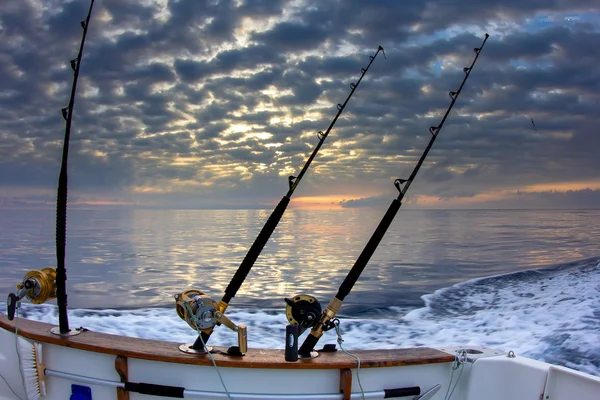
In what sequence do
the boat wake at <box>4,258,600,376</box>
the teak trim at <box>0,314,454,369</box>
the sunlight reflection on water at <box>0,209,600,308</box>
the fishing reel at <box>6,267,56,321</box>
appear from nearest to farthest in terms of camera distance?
the teak trim at <box>0,314,454,369</box> < the fishing reel at <box>6,267,56,321</box> < the boat wake at <box>4,258,600,376</box> < the sunlight reflection on water at <box>0,209,600,308</box>

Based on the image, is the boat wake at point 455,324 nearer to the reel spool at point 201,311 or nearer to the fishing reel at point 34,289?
the fishing reel at point 34,289

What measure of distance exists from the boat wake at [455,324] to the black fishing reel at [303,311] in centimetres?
296

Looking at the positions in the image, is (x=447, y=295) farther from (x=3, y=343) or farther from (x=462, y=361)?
(x=3, y=343)

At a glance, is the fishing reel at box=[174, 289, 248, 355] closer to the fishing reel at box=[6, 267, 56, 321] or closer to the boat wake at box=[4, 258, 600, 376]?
the fishing reel at box=[6, 267, 56, 321]

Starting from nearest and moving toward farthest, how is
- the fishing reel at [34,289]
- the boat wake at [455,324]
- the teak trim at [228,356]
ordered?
the teak trim at [228,356] → the fishing reel at [34,289] → the boat wake at [455,324]

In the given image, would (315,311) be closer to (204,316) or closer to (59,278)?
(204,316)

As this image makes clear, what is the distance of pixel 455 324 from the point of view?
7.30 m

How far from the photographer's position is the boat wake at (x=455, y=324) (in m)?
5.93

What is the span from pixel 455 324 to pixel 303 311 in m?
5.30

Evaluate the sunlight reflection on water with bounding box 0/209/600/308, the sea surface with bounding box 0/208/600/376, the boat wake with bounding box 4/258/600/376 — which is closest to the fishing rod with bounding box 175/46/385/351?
the sea surface with bounding box 0/208/600/376

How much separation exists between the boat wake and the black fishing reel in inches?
117

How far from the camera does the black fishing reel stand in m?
2.60

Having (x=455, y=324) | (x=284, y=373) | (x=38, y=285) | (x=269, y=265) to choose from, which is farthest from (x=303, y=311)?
(x=269, y=265)

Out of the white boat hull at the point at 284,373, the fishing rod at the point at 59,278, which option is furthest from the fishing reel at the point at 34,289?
the white boat hull at the point at 284,373
